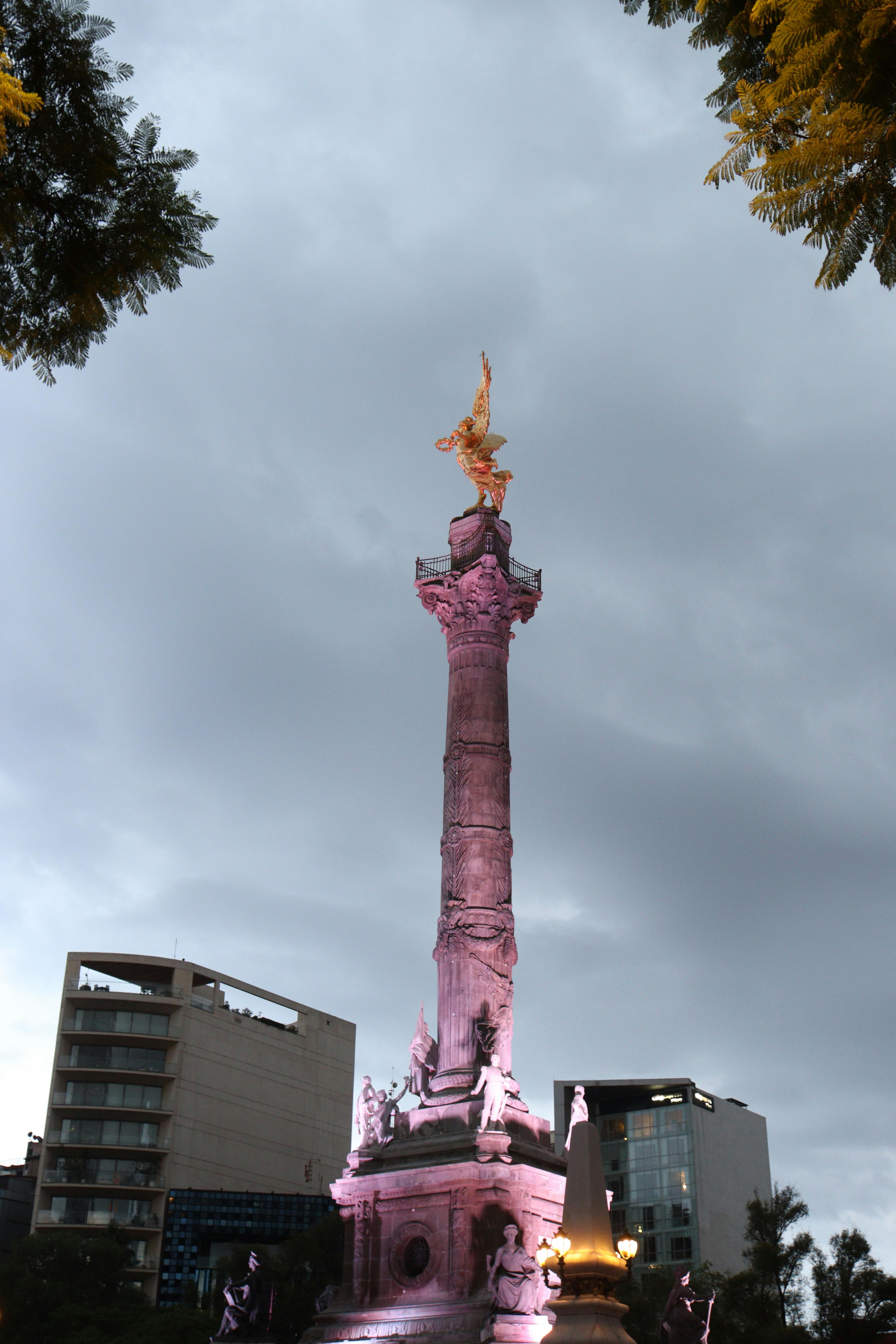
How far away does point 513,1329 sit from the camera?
97.1 ft

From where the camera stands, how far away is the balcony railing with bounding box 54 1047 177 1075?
6544 cm

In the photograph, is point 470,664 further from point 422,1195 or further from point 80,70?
point 80,70

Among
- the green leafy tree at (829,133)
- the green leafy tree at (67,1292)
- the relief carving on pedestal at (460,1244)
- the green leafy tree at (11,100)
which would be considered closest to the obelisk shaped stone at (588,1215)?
the relief carving on pedestal at (460,1244)

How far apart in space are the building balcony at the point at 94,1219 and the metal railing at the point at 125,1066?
18.4 ft

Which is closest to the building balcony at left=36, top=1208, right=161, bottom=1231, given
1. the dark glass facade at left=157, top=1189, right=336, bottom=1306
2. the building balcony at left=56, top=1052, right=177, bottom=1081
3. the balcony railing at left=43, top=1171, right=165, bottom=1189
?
the dark glass facade at left=157, top=1189, right=336, bottom=1306

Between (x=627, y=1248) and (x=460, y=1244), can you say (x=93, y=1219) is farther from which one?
(x=627, y=1248)

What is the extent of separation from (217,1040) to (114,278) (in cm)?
6689

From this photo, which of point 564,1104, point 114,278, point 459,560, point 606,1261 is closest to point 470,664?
point 459,560

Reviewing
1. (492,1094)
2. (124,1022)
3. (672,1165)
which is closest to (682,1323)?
(492,1094)

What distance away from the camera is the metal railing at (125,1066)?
215 feet

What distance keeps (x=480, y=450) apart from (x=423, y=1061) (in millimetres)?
22040

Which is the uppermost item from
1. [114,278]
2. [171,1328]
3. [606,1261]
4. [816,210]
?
[114,278]

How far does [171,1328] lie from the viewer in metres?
45.1

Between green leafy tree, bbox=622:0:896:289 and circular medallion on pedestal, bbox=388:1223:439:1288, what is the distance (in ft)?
102
